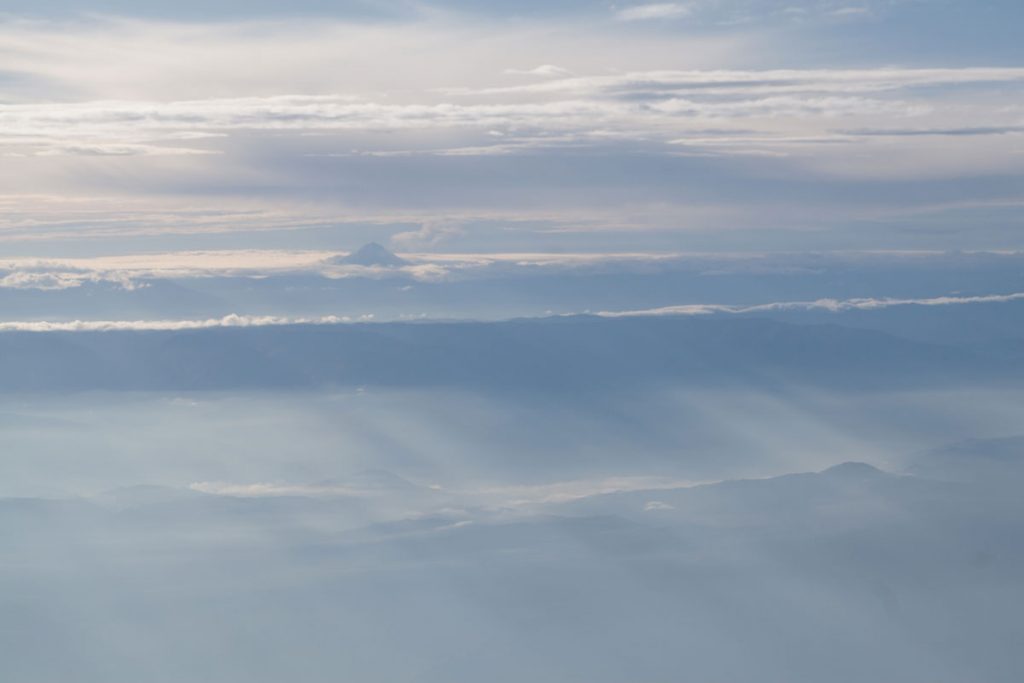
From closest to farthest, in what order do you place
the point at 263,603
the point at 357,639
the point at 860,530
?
the point at 357,639
the point at 263,603
the point at 860,530

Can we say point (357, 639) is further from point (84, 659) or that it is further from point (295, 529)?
point (295, 529)

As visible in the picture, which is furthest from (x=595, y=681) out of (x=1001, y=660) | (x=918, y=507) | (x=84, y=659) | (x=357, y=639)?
(x=918, y=507)

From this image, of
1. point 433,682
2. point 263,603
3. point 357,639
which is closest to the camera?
point 433,682

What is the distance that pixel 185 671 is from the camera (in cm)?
11900

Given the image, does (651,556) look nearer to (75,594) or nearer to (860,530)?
(860,530)

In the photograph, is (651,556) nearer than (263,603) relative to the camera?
No

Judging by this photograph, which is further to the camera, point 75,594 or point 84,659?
point 75,594

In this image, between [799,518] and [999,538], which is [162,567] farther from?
[999,538]

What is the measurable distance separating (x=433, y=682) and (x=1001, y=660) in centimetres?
6125

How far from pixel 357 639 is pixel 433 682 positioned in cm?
1666

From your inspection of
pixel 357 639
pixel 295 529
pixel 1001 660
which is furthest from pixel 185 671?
pixel 1001 660

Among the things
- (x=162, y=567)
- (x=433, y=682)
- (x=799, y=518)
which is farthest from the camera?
(x=799, y=518)

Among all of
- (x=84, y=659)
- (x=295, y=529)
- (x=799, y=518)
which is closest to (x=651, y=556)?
(x=799, y=518)

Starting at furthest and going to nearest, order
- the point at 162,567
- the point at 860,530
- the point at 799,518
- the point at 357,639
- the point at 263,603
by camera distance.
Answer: the point at 799,518, the point at 860,530, the point at 162,567, the point at 263,603, the point at 357,639
